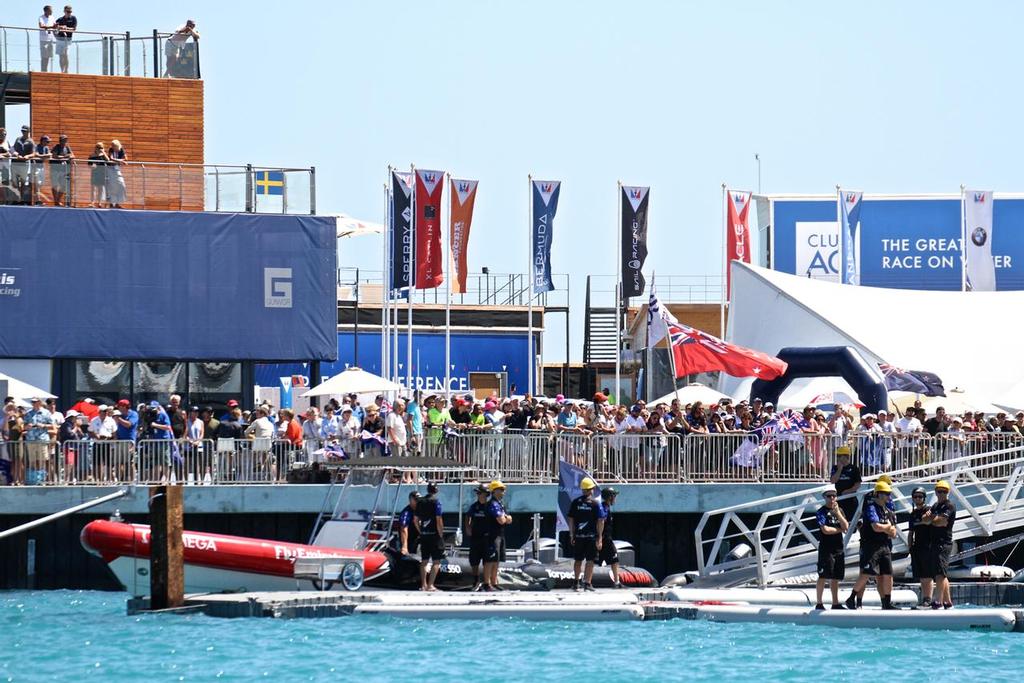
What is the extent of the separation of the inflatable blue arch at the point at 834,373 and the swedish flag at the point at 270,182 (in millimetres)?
10976

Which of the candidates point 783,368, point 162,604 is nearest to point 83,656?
point 162,604

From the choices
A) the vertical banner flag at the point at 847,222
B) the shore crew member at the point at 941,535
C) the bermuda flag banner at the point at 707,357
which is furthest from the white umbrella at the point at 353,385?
the vertical banner flag at the point at 847,222

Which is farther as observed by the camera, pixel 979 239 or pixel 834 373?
pixel 979 239

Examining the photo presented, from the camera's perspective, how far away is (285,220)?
37.2 meters

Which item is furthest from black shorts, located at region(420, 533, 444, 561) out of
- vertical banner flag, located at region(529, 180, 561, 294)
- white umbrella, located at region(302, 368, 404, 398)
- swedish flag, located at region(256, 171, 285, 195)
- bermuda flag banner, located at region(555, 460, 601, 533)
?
vertical banner flag, located at region(529, 180, 561, 294)

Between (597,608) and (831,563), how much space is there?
3.14 m

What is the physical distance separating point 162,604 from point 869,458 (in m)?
12.4

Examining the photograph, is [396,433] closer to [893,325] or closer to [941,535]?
[941,535]

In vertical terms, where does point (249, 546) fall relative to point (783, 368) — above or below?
below

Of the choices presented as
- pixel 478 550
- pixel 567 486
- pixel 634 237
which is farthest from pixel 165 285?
pixel 634 237

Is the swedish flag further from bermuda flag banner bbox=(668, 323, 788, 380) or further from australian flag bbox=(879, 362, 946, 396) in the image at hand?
australian flag bbox=(879, 362, 946, 396)

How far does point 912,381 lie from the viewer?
128 feet

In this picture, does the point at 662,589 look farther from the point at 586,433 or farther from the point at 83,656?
the point at 83,656

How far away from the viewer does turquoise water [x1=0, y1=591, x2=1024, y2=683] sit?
20828 millimetres
